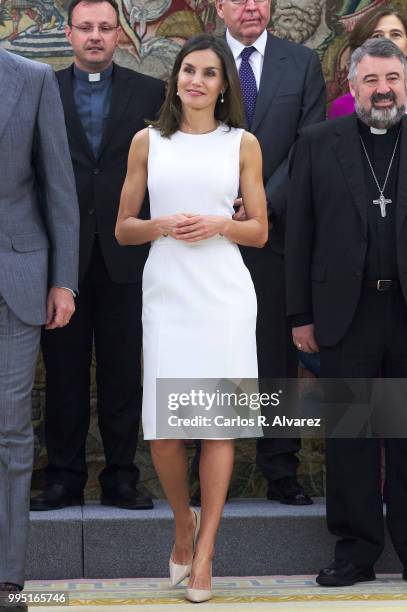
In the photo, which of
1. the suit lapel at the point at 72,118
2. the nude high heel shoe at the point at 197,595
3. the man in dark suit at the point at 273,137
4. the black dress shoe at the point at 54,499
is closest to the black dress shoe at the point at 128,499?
the black dress shoe at the point at 54,499

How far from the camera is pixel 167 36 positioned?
6789 millimetres

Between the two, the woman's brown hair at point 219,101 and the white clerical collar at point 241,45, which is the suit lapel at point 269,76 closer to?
the white clerical collar at point 241,45

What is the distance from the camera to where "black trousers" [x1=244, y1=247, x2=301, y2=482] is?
607 centimetres

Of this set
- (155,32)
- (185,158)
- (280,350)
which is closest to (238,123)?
(185,158)

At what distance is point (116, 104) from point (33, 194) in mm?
1269

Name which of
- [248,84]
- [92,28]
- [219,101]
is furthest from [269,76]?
[219,101]

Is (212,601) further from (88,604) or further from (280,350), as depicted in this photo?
(280,350)

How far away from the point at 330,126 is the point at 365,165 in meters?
0.23

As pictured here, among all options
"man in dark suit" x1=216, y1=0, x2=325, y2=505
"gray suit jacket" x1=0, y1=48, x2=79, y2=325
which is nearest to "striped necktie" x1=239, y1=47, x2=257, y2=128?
"man in dark suit" x1=216, y1=0, x2=325, y2=505

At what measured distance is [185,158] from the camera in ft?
16.9

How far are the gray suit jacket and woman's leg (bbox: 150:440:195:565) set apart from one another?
714mm

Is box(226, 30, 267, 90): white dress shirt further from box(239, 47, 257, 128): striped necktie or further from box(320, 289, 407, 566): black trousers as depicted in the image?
box(320, 289, 407, 566): black trousers

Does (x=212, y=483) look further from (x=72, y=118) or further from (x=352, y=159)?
(x=72, y=118)

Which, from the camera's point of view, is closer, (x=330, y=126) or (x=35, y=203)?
(x=35, y=203)
